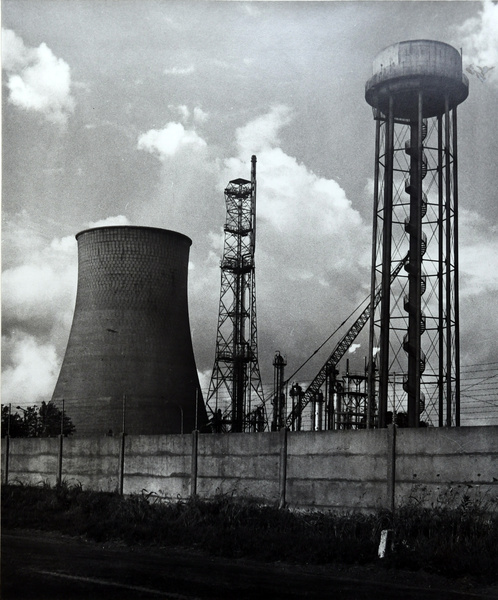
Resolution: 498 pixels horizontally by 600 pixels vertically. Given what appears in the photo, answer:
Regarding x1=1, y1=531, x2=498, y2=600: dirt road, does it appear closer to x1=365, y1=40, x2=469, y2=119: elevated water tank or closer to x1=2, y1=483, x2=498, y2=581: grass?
x1=2, y1=483, x2=498, y2=581: grass

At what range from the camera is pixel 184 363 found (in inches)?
Answer: 1037

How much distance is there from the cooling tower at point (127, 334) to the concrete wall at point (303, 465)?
517cm

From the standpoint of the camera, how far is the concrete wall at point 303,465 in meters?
12.4

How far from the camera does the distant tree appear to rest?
88.7ft

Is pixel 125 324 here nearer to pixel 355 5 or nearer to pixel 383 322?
pixel 383 322

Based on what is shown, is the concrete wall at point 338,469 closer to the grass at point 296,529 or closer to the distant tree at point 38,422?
the grass at point 296,529

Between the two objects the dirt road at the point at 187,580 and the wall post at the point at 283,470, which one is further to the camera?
the wall post at the point at 283,470

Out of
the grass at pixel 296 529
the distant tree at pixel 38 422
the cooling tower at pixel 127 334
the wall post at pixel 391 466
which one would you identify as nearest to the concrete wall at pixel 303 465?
the wall post at pixel 391 466

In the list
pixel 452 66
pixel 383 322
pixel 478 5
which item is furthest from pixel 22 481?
pixel 478 5

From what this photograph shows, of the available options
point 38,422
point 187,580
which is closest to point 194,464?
point 187,580

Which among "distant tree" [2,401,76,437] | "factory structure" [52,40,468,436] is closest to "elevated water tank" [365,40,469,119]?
"factory structure" [52,40,468,436]

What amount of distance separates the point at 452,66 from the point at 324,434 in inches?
406

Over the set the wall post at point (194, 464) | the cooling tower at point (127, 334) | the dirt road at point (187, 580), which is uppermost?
the cooling tower at point (127, 334)

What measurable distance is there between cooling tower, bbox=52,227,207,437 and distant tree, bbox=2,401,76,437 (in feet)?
3.31
